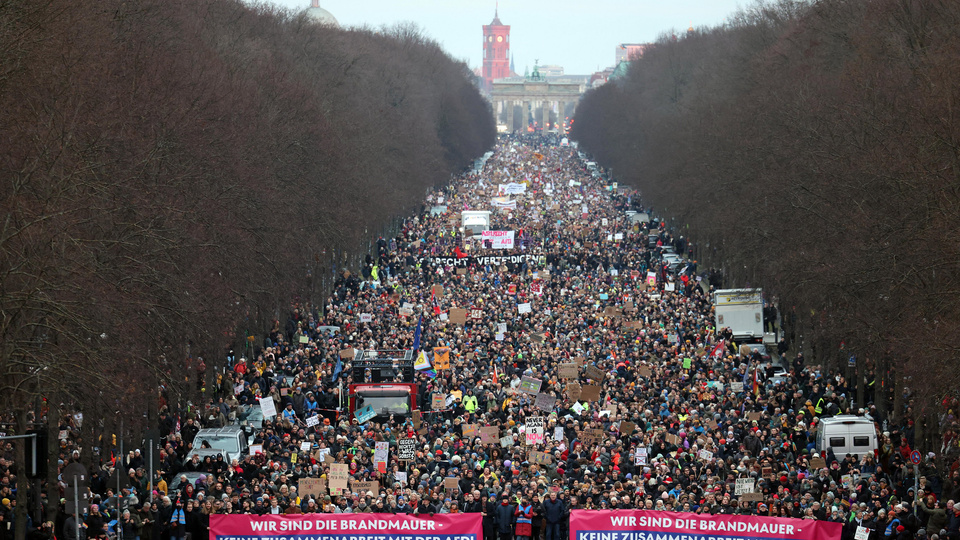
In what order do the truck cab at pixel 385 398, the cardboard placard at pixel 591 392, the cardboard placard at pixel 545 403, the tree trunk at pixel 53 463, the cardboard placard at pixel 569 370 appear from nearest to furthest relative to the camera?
the tree trunk at pixel 53 463
the cardboard placard at pixel 545 403
the truck cab at pixel 385 398
the cardboard placard at pixel 591 392
the cardboard placard at pixel 569 370

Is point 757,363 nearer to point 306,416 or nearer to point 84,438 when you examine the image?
point 306,416

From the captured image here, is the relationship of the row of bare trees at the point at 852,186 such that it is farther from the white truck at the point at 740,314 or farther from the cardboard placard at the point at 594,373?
the cardboard placard at the point at 594,373

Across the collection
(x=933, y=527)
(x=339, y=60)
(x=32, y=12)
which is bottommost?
(x=933, y=527)

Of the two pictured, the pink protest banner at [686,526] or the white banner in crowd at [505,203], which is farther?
the white banner in crowd at [505,203]

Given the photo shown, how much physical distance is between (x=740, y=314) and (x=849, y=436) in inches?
637

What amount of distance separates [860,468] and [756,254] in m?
18.6

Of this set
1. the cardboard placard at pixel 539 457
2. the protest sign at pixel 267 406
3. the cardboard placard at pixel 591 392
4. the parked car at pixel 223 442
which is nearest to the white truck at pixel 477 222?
the cardboard placard at pixel 591 392

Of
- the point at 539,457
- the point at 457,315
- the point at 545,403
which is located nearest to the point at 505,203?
the point at 457,315

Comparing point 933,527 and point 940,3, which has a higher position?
point 940,3

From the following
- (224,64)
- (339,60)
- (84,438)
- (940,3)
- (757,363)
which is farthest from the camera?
(339,60)

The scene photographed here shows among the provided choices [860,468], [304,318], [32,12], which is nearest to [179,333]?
[32,12]

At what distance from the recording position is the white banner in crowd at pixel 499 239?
65.4 metres

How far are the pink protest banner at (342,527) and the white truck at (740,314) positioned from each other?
25080 millimetres

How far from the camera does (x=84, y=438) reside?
26.5 m
